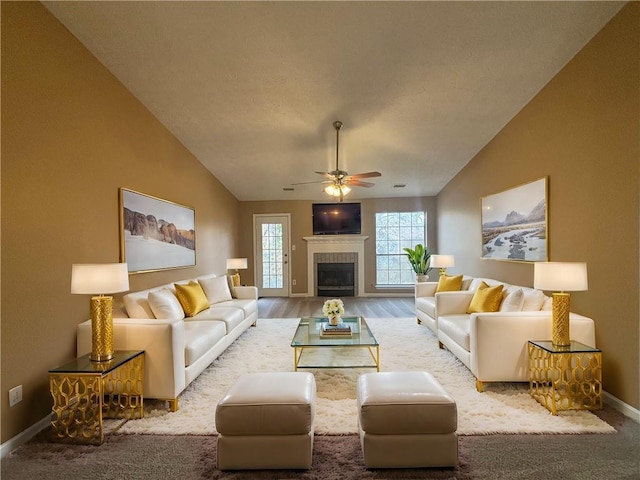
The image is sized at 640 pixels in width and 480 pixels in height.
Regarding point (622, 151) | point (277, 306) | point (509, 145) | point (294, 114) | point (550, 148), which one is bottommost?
point (277, 306)

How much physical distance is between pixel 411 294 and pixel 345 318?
4.11m

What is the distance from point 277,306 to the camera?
705 centimetres

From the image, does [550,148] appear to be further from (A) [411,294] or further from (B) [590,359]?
(A) [411,294]

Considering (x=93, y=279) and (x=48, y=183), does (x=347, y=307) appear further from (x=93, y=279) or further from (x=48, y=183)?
(x=48, y=183)

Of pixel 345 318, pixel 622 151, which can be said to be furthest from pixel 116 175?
pixel 622 151

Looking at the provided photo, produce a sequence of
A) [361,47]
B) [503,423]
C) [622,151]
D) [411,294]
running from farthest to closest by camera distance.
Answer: [411,294], [361,47], [622,151], [503,423]

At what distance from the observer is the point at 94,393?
2510 mm

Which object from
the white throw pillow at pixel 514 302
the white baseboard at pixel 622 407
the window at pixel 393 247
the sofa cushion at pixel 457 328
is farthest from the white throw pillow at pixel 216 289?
the white baseboard at pixel 622 407

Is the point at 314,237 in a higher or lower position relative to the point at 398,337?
higher

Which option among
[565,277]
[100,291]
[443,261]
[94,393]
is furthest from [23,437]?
[443,261]

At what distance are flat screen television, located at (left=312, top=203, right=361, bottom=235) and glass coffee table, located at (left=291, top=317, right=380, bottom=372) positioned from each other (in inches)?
162

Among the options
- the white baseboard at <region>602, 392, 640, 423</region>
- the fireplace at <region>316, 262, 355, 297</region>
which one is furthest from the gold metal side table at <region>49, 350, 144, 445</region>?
the fireplace at <region>316, 262, 355, 297</region>

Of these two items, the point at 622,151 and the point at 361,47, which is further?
the point at 361,47

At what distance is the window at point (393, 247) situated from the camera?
8.12 meters
